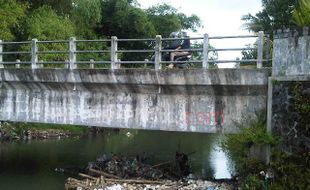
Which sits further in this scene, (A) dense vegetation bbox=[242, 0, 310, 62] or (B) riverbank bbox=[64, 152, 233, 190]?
(A) dense vegetation bbox=[242, 0, 310, 62]

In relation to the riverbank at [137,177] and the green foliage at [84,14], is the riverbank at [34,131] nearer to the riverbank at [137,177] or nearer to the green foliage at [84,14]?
the green foliage at [84,14]

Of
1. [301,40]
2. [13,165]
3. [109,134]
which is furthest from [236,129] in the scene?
[109,134]

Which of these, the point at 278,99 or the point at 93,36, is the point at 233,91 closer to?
the point at 278,99

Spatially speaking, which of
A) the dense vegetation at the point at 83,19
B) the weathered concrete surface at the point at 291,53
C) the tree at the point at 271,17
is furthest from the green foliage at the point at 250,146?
the tree at the point at 271,17

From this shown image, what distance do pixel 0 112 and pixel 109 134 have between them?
65.4 ft

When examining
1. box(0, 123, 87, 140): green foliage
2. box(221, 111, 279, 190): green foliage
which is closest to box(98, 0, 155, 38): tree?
box(0, 123, 87, 140): green foliage

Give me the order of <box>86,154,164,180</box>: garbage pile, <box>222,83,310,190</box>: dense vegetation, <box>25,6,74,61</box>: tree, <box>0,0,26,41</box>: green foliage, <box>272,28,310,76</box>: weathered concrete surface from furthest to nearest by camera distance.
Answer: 1. <box>25,6,74,61</box>: tree
2. <box>0,0,26,41</box>: green foliage
3. <box>86,154,164,180</box>: garbage pile
4. <box>272,28,310,76</box>: weathered concrete surface
5. <box>222,83,310,190</box>: dense vegetation

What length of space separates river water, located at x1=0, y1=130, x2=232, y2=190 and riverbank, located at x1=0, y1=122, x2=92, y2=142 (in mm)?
1216

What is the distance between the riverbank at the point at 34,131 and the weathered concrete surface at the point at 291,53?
67.9 ft

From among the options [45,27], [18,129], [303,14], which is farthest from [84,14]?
[303,14]

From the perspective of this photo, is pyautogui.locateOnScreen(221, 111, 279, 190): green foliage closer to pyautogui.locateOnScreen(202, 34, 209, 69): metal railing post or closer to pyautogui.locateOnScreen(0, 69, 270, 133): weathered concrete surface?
pyautogui.locateOnScreen(0, 69, 270, 133): weathered concrete surface

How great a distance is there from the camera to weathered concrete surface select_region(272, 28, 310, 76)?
12.1 metres

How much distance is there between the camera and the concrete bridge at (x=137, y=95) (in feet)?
45.6

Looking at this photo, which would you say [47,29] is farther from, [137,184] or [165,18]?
[165,18]
